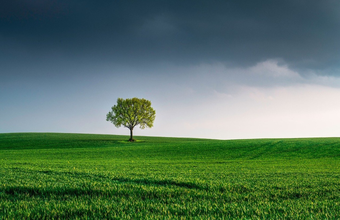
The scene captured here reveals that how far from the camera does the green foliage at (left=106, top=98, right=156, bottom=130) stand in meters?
73.7

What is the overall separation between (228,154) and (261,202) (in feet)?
107

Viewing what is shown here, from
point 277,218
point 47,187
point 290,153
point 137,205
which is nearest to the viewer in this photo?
point 277,218

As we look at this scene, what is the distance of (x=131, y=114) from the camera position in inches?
2901

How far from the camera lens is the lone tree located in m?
73.7

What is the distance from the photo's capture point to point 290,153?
38.3 metres

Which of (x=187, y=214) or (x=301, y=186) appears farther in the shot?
(x=301, y=186)

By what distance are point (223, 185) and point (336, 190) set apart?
4147mm

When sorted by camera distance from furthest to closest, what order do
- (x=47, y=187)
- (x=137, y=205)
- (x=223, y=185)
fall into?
(x=223, y=185), (x=47, y=187), (x=137, y=205)

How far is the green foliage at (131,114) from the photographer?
73.7m

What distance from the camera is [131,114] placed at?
242 ft

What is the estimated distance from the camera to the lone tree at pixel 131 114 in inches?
2901

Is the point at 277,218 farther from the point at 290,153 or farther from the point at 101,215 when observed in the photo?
the point at 290,153

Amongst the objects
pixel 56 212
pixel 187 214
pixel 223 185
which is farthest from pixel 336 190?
pixel 56 212

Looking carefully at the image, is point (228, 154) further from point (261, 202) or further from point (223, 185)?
point (261, 202)
